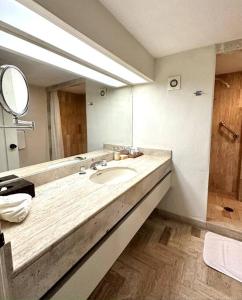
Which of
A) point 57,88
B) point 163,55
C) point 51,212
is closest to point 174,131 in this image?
point 163,55

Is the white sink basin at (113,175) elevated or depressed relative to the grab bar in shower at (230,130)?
depressed

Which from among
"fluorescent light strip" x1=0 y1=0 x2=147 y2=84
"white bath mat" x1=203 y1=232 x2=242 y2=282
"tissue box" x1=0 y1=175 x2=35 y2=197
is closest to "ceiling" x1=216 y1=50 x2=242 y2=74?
"fluorescent light strip" x1=0 y1=0 x2=147 y2=84

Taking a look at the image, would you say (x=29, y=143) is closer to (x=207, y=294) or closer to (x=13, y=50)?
(x=13, y=50)

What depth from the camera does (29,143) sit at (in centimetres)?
121

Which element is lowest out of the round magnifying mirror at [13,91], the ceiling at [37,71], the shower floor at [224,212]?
the shower floor at [224,212]

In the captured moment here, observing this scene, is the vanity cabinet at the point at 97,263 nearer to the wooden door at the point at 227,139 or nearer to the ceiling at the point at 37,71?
the ceiling at the point at 37,71

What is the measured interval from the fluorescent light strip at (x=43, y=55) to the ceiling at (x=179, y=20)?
46 centimetres

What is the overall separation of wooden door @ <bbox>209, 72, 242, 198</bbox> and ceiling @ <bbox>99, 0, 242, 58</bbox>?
116 cm

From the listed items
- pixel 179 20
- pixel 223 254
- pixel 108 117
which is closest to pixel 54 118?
pixel 108 117

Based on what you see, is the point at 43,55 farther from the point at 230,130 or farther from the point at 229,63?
the point at 230,130

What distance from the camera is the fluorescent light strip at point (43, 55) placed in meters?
0.98

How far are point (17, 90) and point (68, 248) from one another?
0.92 m

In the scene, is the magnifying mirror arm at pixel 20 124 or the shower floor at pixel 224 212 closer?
the magnifying mirror arm at pixel 20 124

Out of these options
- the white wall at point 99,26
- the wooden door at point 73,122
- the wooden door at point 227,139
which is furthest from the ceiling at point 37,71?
the wooden door at point 227,139
